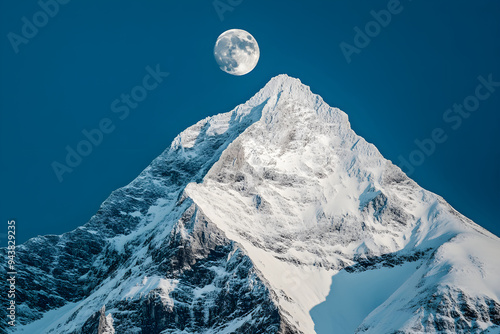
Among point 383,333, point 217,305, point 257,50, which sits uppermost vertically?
point 257,50

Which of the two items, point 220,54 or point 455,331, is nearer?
point 220,54

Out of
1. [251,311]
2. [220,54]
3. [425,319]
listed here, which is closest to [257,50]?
[220,54]

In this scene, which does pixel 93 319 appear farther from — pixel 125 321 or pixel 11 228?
pixel 11 228

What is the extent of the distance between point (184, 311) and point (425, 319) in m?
60.8

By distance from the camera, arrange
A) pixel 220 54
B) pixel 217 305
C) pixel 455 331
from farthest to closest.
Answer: pixel 217 305 < pixel 455 331 < pixel 220 54

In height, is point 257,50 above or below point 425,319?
above

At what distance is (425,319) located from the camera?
190 meters

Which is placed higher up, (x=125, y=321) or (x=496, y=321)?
(x=125, y=321)

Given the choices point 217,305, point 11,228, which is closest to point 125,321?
point 217,305

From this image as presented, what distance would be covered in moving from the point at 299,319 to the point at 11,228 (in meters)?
76.2

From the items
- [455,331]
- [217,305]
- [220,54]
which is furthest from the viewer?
[217,305]

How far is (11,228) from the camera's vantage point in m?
174

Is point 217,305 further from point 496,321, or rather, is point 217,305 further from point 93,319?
point 496,321

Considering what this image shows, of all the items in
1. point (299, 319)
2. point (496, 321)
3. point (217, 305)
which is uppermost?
point (217, 305)
